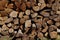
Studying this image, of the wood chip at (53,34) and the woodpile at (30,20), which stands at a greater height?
the woodpile at (30,20)

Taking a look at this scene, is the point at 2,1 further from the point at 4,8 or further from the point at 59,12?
the point at 59,12

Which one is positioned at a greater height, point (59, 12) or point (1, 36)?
point (59, 12)

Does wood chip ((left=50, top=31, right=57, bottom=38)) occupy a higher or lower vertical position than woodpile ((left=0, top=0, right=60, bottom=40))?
lower

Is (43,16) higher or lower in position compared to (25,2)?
lower

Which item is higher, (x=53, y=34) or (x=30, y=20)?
(x=30, y=20)

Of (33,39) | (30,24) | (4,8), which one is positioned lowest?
(33,39)

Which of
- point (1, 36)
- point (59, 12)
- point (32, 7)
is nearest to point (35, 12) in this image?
point (32, 7)

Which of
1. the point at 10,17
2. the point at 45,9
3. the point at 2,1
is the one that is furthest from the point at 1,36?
the point at 45,9

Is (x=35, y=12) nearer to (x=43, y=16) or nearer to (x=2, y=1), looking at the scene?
(x=43, y=16)
